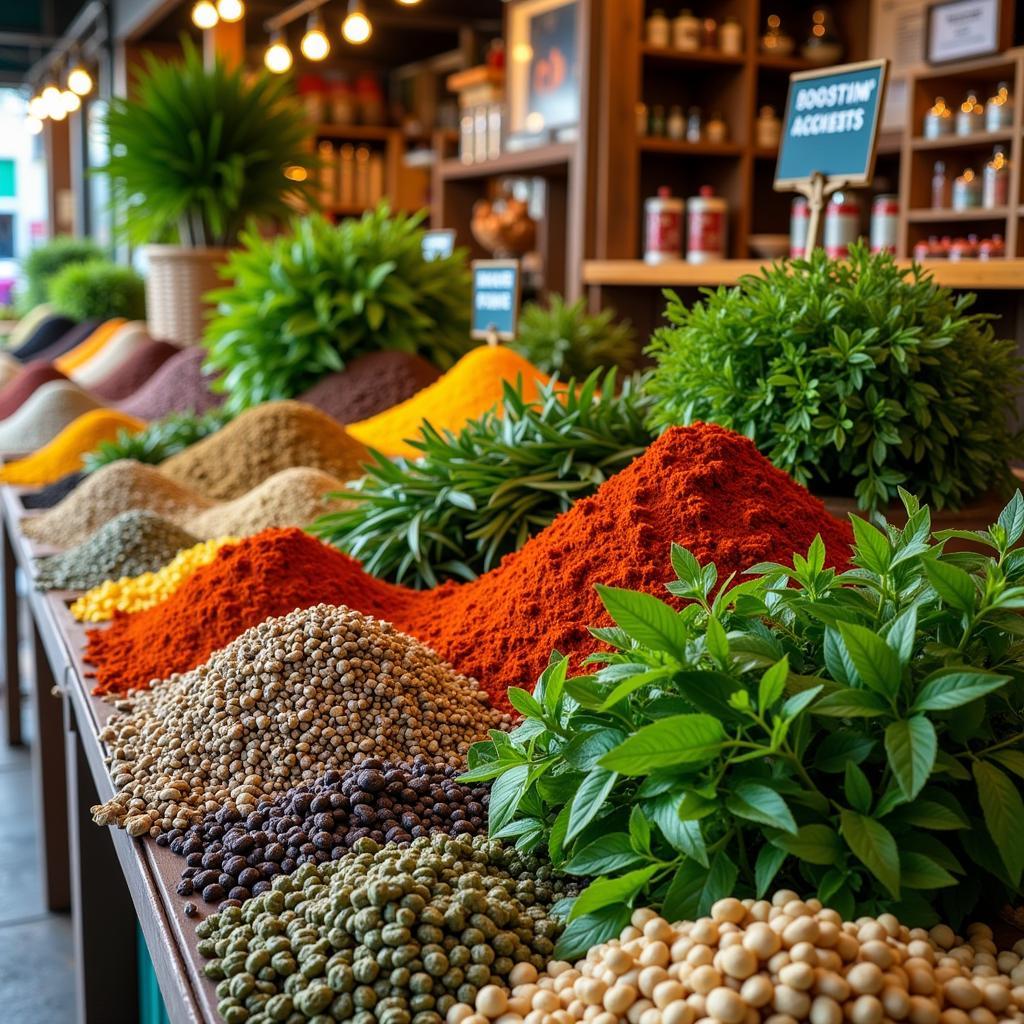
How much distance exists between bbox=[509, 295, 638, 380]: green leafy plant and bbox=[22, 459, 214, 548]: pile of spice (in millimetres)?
855

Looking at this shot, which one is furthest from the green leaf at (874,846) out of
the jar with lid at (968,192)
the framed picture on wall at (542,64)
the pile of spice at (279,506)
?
the jar with lid at (968,192)

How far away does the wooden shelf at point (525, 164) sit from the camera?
3892 millimetres

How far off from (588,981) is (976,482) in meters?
0.84

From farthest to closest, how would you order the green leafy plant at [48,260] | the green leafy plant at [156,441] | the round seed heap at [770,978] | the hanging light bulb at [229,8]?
the green leafy plant at [48,260] → the hanging light bulb at [229,8] → the green leafy plant at [156,441] → the round seed heap at [770,978]

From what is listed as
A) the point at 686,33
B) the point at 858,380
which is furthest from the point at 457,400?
the point at 686,33

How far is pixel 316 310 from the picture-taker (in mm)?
2855

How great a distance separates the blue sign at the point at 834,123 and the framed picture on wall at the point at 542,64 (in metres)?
2.39

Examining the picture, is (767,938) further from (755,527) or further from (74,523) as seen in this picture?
(74,523)

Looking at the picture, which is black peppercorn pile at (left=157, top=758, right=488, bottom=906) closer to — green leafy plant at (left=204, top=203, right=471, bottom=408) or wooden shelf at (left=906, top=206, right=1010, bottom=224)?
green leafy plant at (left=204, top=203, right=471, bottom=408)

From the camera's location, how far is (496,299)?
264 cm

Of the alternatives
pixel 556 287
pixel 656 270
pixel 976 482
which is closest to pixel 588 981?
pixel 976 482

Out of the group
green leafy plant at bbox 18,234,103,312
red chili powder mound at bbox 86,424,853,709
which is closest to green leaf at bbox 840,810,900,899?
red chili powder mound at bbox 86,424,853,709

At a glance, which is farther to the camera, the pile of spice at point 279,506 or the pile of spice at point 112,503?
the pile of spice at point 112,503

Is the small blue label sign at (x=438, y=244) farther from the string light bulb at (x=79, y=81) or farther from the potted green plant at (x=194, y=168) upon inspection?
the string light bulb at (x=79, y=81)
